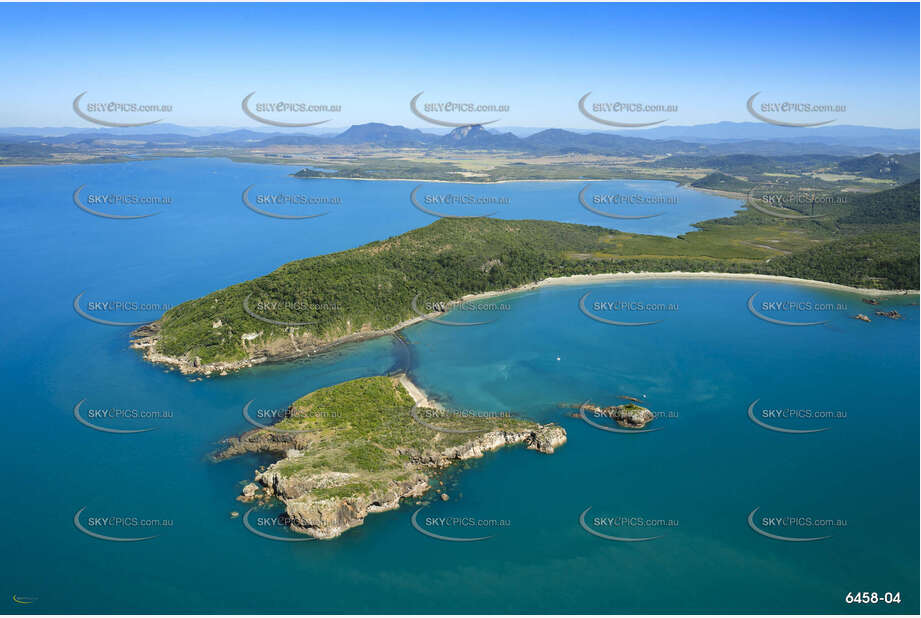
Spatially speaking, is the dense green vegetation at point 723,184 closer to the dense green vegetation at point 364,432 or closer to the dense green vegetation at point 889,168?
the dense green vegetation at point 889,168

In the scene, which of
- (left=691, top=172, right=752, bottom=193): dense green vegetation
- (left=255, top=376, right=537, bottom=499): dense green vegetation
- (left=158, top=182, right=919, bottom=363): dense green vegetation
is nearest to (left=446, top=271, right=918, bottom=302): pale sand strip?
(left=158, top=182, right=919, bottom=363): dense green vegetation

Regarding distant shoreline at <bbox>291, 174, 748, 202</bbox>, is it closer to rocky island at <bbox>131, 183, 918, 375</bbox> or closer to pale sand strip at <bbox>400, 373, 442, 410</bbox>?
rocky island at <bbox>131, 183, 918, 375</bbox>

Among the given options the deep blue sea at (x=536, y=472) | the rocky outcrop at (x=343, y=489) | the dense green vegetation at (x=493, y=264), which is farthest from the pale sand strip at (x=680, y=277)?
the rocky outcrop at (x=343, y=489)

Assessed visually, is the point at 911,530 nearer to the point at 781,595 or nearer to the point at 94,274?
the point at 781,595

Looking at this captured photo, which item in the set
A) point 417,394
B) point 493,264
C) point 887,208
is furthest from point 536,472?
point 887,208

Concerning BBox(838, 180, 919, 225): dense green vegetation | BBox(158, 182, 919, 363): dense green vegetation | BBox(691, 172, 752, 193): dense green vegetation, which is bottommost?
BBox(158, 182, 919, 363): dense green vegetation

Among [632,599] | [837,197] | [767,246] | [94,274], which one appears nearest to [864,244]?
[767,246]
